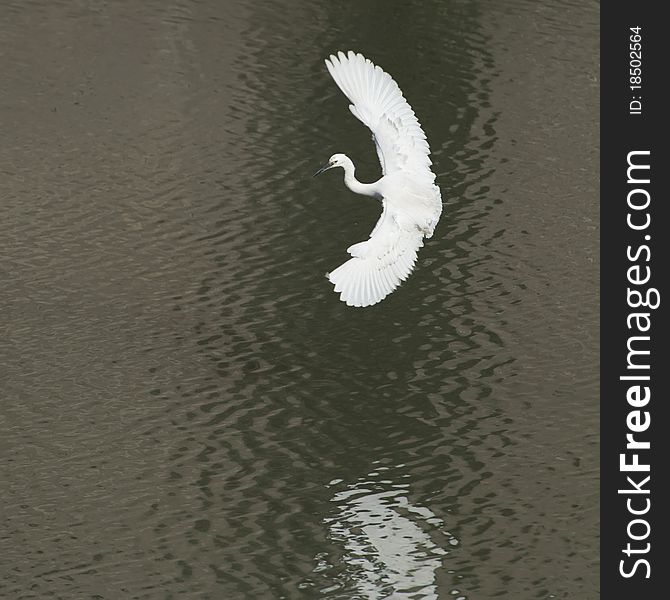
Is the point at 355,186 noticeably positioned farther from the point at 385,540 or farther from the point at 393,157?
the point at 385,540

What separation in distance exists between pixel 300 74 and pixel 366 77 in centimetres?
879

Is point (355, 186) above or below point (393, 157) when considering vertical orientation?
below

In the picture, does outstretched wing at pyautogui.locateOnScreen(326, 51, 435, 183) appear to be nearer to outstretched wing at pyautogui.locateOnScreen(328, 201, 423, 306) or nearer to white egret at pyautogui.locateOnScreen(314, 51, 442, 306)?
white egret at pyautogui.locateOnScreen(314, 51, 442, 306)

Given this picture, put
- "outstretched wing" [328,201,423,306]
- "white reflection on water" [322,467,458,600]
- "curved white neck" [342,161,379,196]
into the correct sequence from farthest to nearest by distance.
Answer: "curved white neck" [342,161,379,196] < "outstretched wing" [328,201,423,306] < "white reflection on water" [322,467,458,600]

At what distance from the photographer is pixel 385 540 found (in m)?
13.8

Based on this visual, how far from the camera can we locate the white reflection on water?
13133 mm

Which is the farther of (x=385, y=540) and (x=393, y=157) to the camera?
(x=393, y=157)

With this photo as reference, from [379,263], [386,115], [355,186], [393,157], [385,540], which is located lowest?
[385,540]

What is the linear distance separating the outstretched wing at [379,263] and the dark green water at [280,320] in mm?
1759

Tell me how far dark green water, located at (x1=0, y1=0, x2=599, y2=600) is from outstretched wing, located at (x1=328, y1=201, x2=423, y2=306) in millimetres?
1759

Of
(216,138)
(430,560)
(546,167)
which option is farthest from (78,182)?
(430,560)

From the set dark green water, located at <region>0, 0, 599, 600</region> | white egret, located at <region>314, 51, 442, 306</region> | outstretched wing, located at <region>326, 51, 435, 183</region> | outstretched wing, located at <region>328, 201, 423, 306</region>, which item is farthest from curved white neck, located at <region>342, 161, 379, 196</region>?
dark green water, located at <region>0, 0, 599, 600</region>

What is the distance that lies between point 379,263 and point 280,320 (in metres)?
3.15

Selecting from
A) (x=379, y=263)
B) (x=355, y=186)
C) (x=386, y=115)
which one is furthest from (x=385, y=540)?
(x=386, y=115)
